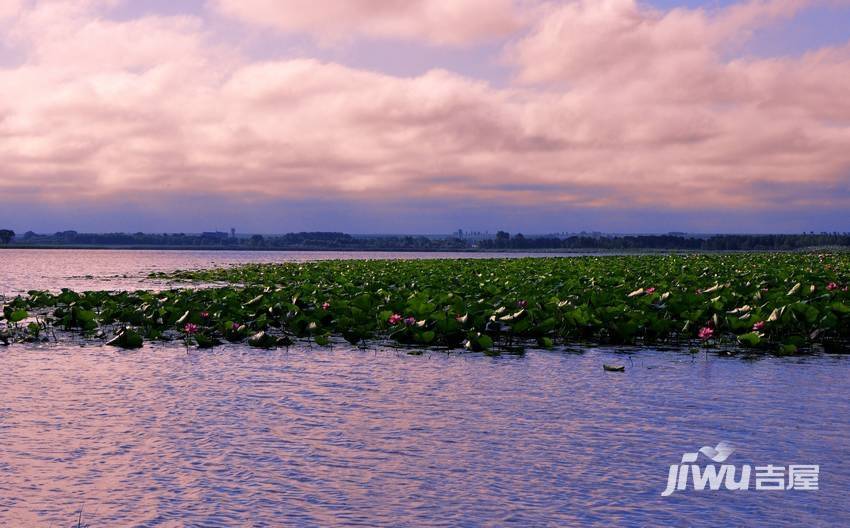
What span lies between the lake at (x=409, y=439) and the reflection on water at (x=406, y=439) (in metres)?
0.03

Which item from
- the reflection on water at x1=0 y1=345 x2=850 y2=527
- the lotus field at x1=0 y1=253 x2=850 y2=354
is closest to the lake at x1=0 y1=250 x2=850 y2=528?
the reflection on water at x1=0 y1=345 x2=850 y2=527

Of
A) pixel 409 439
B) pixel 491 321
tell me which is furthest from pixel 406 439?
pixel 491 321

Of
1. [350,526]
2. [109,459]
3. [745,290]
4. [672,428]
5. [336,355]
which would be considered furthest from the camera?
[745,290]

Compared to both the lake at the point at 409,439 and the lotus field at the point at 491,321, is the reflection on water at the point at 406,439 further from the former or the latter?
the lotus field at the point at 491,321

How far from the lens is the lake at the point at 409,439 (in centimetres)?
732

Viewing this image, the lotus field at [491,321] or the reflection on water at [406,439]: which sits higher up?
the lotus field at [491,321]

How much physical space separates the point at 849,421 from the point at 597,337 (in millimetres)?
8911

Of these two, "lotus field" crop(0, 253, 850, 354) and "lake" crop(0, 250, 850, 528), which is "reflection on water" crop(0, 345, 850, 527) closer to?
"lake" crop(0, 250, 850, 528)

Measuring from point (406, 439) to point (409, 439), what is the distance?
0.11ft

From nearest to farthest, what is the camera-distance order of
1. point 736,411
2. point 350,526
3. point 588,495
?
point 350,526
point 588,495
point 736,411

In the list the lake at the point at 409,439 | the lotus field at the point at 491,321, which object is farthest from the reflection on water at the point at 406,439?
the lotus field at the point at 491,321

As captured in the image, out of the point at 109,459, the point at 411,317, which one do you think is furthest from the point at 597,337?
the point at 109,459

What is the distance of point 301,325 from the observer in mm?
19375

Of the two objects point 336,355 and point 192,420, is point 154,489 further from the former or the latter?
point 336,355
